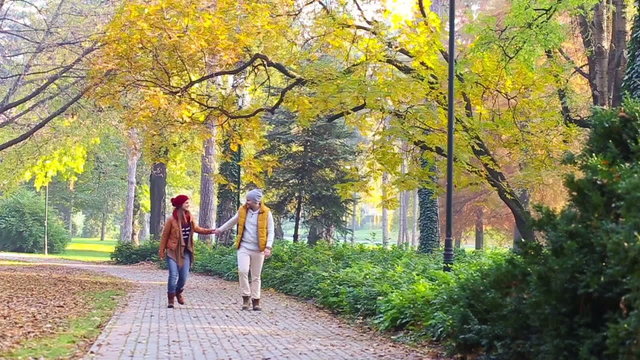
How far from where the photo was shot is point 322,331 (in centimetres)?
997

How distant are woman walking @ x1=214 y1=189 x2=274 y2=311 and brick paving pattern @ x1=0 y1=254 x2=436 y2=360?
1.50 feet

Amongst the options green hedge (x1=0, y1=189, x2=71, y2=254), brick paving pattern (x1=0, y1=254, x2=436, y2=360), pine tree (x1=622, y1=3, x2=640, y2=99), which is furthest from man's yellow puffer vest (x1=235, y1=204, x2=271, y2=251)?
green hedge (x1=0, y1=189, x2=71, y2=254)

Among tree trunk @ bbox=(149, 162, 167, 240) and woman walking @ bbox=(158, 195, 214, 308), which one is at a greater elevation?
tree trunk @ bbox=(149, 162, 167, 240)

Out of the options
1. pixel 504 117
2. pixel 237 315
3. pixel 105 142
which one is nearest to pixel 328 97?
pixel 504 117

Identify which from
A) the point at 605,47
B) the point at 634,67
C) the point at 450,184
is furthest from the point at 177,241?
the point at 605,47

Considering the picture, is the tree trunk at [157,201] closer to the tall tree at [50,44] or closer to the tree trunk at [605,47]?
the tall tree at [50,44]

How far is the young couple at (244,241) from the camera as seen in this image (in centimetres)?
1228

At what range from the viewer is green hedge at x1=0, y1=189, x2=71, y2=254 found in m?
48.1

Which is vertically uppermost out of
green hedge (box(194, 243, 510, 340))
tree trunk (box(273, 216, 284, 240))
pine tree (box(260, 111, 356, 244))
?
pine tree (box(260, 111, 356, 244))

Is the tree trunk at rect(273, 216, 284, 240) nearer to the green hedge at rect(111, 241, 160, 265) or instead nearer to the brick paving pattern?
the green hedge at rect(111, 241, 160, 265)

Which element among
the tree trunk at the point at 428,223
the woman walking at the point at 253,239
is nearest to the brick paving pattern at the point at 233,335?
the woman walking at the point at 253,239

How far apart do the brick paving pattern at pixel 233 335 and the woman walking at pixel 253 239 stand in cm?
46

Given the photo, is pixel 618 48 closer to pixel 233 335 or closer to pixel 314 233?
pixel 233 335

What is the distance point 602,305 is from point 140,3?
1266 centimetres
